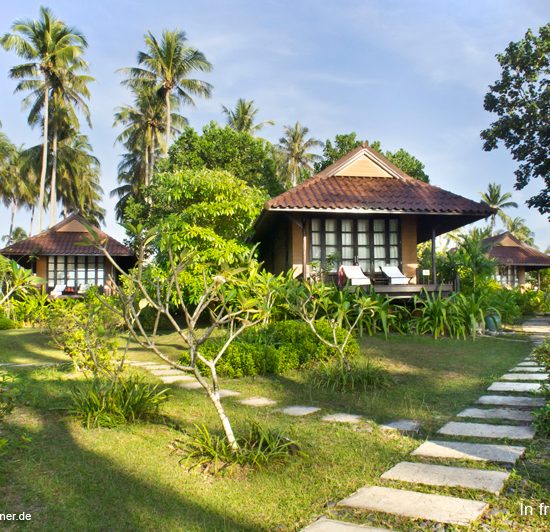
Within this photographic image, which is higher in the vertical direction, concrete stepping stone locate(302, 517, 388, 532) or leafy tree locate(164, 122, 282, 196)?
leafy tree locate(164, 122, 282, 196)

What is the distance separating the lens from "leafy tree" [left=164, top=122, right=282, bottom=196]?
19078 millimetres

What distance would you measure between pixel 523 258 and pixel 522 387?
83.8 feet

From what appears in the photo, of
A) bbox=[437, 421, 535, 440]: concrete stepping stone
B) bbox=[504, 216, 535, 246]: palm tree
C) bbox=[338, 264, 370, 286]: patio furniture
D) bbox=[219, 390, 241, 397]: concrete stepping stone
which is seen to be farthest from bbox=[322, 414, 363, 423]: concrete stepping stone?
bbox=[504, 216, 535, 246]: palm tree

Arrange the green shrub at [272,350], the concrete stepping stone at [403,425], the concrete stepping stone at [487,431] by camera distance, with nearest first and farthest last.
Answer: the concrete stepping stone at [487,431] → the concrete stepping stone at [403,425] → the green shrub at [272,350]

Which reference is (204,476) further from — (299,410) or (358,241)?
(358,241)

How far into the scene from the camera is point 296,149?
38000 millimetres

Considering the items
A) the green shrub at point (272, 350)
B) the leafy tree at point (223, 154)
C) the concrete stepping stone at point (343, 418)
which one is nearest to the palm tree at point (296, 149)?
the leafy tree at point (223, 154)

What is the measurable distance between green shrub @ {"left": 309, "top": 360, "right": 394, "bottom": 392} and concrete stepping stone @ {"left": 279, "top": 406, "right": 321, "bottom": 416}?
0.84m

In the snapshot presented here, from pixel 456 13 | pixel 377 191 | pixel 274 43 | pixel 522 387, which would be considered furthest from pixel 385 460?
pixel 377 191

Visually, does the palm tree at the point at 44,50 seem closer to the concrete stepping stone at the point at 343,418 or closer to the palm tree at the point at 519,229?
the concrete stepping stone at the point at 343,418

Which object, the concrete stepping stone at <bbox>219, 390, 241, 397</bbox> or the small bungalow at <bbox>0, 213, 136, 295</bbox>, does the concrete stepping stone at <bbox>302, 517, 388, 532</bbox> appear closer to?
the concrete stepping stone at <bbox>219, 390, 241, 397</bbox>

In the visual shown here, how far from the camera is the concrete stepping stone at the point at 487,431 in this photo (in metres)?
3.87

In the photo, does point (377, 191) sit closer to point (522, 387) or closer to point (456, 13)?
point (456, 13)

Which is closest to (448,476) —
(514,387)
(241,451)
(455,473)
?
(455,473)
